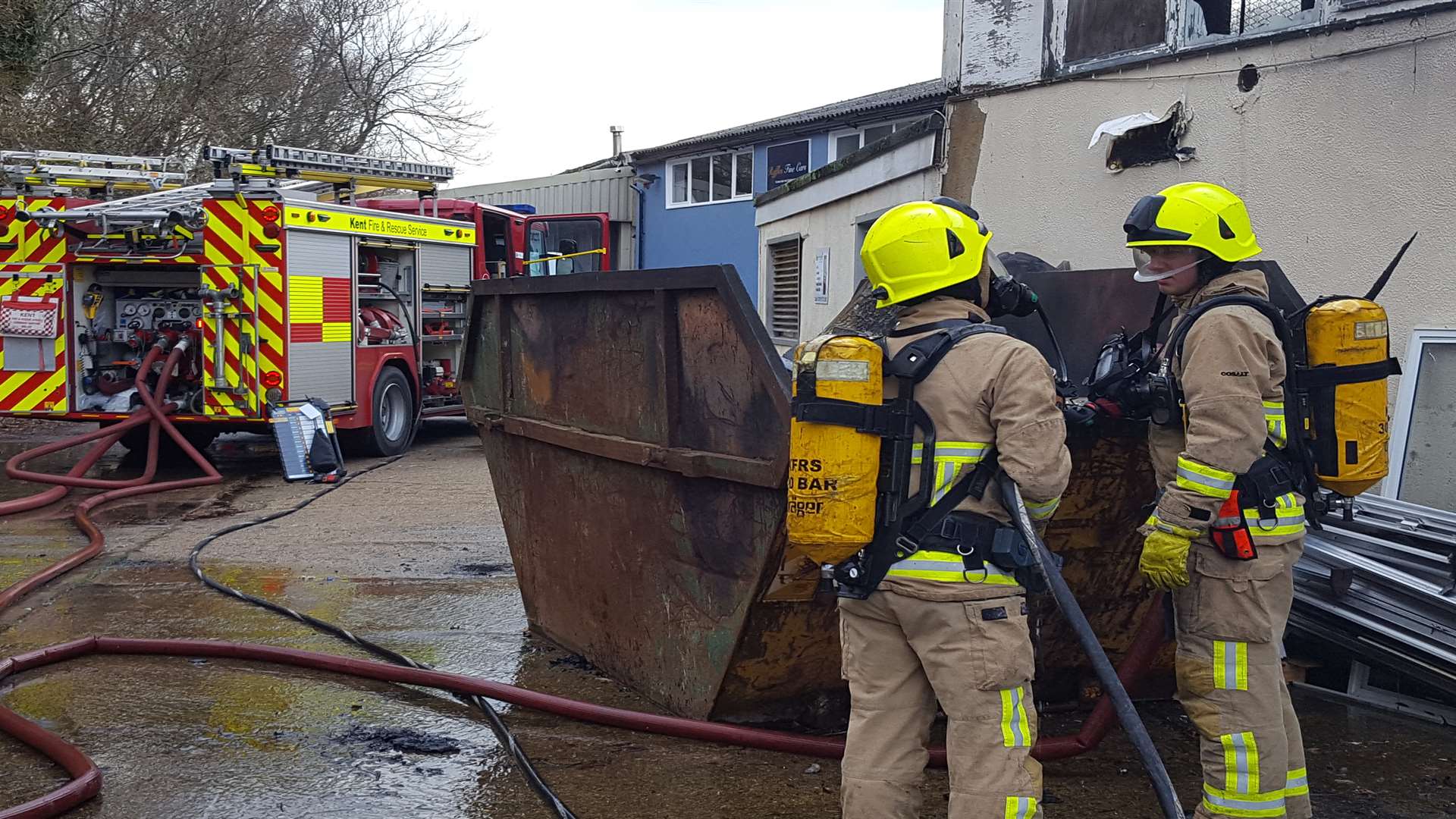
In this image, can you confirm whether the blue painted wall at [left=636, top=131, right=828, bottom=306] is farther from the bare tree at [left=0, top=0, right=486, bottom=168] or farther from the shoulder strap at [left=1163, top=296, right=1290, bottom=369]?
the shoulder strap at [left=1163, top=296, right=1290, bottom=369]

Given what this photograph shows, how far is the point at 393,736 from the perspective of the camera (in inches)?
164

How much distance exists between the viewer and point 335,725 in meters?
4.24

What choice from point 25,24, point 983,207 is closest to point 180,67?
point 25,24

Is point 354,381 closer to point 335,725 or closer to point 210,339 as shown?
point 210,339

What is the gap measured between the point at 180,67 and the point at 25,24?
4.10 metres

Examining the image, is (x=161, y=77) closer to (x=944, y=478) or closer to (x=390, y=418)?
(x=390, y=418)

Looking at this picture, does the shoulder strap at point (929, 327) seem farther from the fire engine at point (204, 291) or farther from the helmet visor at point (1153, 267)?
the fire engine at point (204, 291)

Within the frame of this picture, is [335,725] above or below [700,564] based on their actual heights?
below

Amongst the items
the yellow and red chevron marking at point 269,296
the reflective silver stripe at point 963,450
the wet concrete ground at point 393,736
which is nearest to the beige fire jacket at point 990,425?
the reflective silver stripe at point 963,450

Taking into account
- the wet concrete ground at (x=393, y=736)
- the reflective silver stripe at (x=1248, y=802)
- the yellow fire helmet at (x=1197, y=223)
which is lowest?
the wet concrete ground at (x=393, y=736)

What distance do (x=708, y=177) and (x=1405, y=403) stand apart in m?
22.7

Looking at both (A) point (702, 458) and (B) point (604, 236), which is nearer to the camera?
(A) point (702, 458)

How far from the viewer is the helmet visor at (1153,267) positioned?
3.37 meters

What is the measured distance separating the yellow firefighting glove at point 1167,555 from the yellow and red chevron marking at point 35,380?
31.0 feet
